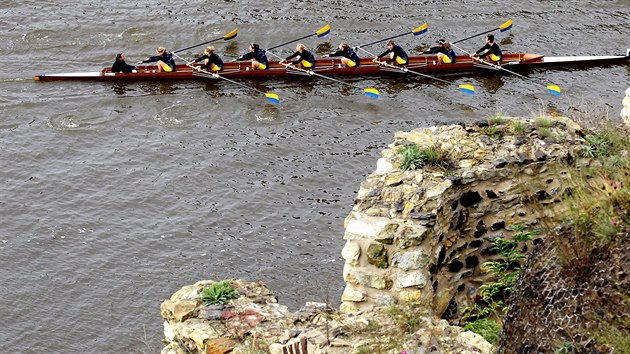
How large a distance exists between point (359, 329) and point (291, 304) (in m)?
8.74

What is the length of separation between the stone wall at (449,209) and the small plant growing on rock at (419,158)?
0.12 metres

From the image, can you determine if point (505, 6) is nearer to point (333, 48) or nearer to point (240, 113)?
point (333, 48)

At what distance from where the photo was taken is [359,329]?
10.7m

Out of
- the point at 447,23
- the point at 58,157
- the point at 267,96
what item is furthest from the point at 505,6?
the point at 58,157

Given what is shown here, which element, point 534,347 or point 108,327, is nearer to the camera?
point 534,347

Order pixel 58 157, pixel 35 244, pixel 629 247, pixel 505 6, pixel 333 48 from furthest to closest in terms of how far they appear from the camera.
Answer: pixel 505 6 < pixel 333 48 < pixel 58 157 < pixel 35 244 < pixel 629 247

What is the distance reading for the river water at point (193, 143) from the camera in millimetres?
20094

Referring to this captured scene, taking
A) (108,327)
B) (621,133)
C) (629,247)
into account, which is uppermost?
(629,247)

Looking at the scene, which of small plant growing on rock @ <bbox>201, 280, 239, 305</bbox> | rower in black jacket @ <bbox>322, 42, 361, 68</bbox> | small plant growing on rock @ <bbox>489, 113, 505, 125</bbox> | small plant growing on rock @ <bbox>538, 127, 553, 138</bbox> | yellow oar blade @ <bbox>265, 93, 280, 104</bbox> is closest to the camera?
small plant growing on rock @ <bbox>201, 280, 239, 305</bbox>

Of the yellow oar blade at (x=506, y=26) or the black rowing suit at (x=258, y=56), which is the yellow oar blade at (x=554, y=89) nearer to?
the yellow oar blade at (x=506, y=26)

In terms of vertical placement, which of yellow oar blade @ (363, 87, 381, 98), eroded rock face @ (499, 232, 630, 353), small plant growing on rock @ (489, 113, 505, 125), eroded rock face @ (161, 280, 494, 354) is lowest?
yellow oar blade @ (363, 87, 381, 98)

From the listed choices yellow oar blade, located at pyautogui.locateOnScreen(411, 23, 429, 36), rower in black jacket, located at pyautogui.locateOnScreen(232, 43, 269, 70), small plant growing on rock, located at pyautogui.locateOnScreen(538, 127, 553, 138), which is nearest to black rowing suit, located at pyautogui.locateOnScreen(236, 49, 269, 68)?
rower in black jacket, located at pyautogui.locateOnScreen(232, 43, 269, 70)

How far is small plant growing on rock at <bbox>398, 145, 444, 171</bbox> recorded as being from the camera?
13.1 meters

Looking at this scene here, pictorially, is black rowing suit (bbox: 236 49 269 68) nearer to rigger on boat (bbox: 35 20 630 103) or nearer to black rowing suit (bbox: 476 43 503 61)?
rigger on boat (bbox: 35 20 630 103)
